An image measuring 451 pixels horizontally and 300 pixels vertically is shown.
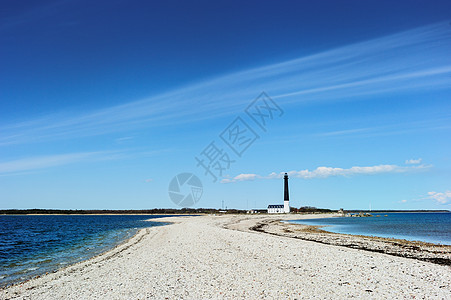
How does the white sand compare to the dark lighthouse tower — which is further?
the dark lighthouse tower

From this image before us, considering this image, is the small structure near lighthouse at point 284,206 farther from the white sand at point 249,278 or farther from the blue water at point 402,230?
the white sand at point 249,278

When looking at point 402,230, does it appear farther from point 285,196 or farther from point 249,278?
point 285,196

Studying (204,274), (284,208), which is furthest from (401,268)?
(284,208)

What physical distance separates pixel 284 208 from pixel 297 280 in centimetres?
11381

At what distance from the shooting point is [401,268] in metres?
14.8

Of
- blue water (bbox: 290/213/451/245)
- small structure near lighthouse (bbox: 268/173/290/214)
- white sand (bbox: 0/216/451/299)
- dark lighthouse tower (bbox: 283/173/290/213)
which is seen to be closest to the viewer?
white sand (bbox: 0/216/451/299)

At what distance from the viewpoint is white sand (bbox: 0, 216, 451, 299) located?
1127 centimetres

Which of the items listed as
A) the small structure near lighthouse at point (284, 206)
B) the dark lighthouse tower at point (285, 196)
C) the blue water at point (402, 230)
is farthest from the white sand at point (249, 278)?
the small structure near lighthouse at point (284, 206)

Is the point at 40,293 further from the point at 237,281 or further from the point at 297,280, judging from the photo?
the point at 297,280

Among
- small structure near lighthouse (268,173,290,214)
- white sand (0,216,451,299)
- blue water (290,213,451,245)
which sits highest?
small structure near lighthouse (268,173,290,214)

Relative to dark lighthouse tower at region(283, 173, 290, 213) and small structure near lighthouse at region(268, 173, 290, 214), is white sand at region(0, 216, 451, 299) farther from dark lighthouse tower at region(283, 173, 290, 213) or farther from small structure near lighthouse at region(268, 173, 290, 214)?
small structure near lighthouse at region(268, 173, 290, 214)

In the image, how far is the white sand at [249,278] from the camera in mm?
11266

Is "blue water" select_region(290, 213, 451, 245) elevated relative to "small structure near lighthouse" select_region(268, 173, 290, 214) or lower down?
lower down

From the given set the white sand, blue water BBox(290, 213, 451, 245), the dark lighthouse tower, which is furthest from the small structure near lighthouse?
the white sand
